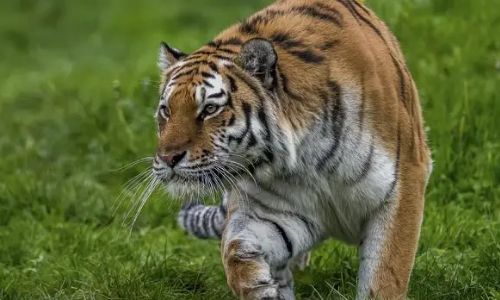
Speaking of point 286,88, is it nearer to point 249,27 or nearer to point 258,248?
point 249,27

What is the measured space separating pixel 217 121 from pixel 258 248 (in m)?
0.60

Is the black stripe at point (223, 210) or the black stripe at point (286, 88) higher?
the black stripe at point (286, 88)

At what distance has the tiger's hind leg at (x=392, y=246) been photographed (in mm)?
4621

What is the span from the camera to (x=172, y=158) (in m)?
4.28

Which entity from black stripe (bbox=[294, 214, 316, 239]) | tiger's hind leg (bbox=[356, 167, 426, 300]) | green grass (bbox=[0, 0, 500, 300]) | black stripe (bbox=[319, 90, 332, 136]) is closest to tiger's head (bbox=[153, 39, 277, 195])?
black stripe (bbox=[319, 90, 332, 136])

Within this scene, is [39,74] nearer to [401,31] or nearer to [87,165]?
[87,165]

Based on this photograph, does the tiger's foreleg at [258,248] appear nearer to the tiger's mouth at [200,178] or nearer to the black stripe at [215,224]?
the tiger's mouth at [200,178]

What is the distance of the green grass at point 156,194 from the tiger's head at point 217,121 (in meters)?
0.76

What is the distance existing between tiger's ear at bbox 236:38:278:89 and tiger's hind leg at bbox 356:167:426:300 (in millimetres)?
680

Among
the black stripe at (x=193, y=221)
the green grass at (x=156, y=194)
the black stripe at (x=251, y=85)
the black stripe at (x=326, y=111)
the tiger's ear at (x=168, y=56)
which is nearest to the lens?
the black stripe at (x=251, y=85)

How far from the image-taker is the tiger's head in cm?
429

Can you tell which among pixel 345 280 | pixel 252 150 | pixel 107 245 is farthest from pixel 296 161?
pixel 107 245

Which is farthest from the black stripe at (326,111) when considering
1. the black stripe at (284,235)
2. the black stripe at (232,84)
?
the black stripe at (284,235)

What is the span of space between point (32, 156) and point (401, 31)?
8.38 ft
